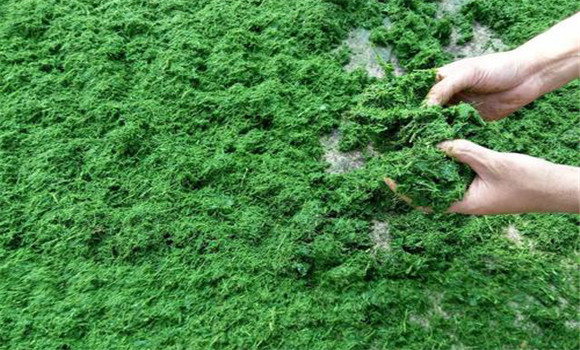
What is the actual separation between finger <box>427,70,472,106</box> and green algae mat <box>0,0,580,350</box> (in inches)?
2.5

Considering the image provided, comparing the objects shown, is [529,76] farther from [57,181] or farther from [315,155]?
[57,181]

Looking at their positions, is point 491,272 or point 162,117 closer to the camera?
point 491,272

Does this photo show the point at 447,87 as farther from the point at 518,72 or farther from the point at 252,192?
the point at 252,192

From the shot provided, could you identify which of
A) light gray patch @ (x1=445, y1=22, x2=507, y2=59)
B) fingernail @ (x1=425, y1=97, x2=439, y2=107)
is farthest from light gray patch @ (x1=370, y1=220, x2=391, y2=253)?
light gray patch @ (x1=445, y1=22, x2=507, y2=59)

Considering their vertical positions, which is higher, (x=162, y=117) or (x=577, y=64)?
(x=577, y=64)

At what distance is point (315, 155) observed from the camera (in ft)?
6.72

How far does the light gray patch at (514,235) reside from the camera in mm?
1873

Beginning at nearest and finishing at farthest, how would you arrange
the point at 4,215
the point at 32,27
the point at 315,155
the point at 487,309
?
the point at 487,309 → the point at 4,215 → the point at 315,155 → the point at 32,27

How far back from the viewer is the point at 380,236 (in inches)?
74.4

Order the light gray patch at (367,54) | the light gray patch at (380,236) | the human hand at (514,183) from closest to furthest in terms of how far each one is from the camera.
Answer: the human hand at (514,183)
the light gray patch at (380,236)
the light gray patch at (367,54)

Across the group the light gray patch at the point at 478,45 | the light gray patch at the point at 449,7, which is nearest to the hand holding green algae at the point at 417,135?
the light gray patch at the point at 478,45

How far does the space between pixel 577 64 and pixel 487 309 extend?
887 millimetres

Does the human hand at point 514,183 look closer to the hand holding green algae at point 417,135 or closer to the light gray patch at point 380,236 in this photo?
the hand holding green algae at point 417,135

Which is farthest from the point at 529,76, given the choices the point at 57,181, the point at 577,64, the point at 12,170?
the point at 12,170
